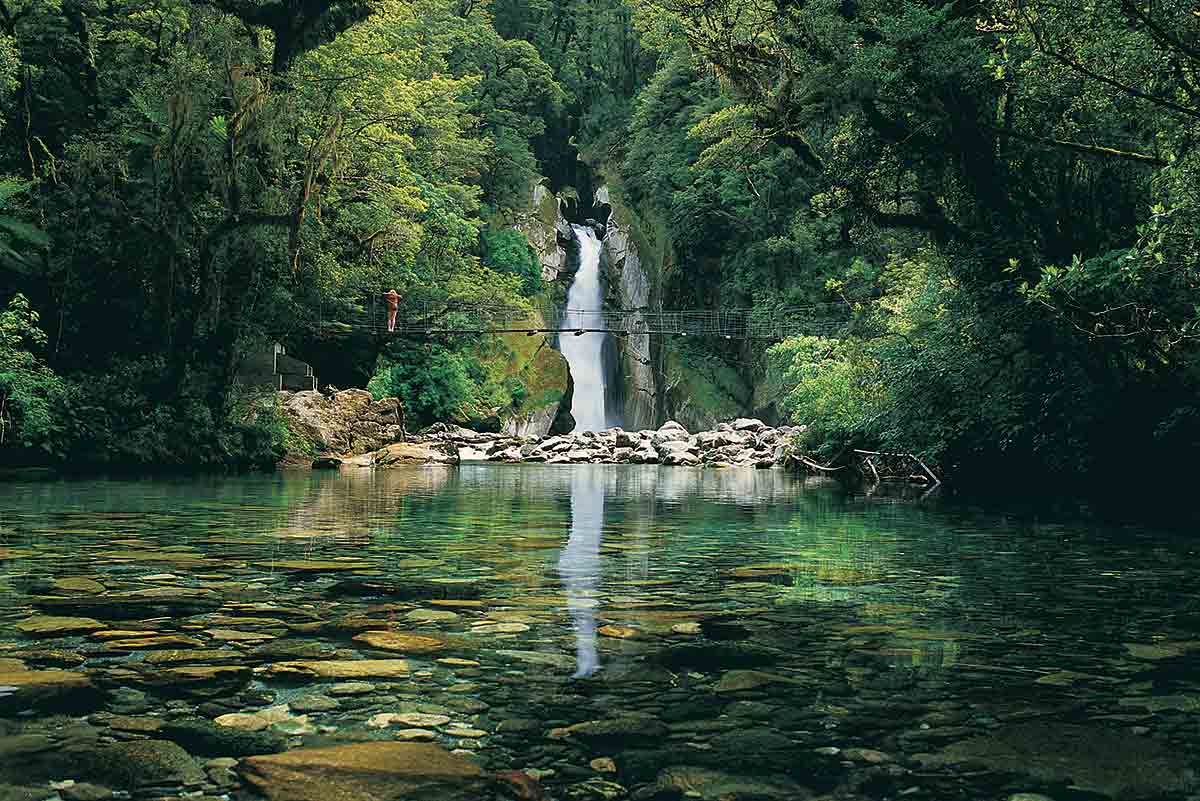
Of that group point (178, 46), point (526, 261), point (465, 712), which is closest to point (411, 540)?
point (465, 712)

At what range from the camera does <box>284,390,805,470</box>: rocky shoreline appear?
23.2m

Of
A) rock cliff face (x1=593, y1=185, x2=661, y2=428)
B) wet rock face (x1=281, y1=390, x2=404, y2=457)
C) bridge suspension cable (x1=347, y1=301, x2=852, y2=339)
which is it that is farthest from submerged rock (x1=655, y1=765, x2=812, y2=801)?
rock cliff face (x1=593, y1=185, x2=661, y2=428)

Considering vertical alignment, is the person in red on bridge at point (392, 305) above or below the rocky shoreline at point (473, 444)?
above

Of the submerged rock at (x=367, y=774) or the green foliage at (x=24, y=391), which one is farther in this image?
the green foliage at (x=24, y=391)

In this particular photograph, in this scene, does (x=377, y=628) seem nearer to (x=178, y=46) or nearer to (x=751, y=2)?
(x=751, y=2)

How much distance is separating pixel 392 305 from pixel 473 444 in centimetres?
471

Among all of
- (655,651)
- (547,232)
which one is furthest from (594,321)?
(655,651)

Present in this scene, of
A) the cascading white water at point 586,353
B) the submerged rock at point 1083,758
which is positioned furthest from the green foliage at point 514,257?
the submerged rock at point 1083,758

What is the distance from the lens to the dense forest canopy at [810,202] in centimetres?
1020

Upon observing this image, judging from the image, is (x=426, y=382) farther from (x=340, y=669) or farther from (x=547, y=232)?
(x=340, y=669)

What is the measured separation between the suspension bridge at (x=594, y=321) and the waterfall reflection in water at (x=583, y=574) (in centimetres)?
1715

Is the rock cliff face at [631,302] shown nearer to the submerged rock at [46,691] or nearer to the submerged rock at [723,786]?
the submerged rock at [46,691]

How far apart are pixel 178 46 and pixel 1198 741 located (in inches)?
835

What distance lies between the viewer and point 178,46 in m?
19.9
